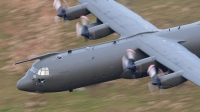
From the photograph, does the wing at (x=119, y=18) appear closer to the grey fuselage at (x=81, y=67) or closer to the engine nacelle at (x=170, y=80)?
the grey fuselage at (x=81, y=67)

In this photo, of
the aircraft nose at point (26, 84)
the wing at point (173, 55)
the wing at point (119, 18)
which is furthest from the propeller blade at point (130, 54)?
the aircraft nose at point (26, 84)

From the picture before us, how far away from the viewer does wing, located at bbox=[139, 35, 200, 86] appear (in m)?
39.8

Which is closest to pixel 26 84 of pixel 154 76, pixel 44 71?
pixel 44 71

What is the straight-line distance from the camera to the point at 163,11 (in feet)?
209

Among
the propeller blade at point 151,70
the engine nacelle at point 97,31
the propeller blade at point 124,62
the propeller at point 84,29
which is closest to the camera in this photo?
the propeller blade at point 151,70

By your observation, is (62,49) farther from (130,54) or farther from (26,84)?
(130,54)

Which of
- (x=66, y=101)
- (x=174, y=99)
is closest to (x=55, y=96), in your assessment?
(x=66, y=101)

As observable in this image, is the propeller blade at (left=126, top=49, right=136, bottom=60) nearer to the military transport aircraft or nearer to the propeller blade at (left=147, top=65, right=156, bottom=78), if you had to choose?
the military transport aircraft

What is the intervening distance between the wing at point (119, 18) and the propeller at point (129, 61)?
16.8 ft

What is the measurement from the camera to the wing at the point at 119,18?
47.6 metres

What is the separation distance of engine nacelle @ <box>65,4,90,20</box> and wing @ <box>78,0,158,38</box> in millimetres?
496

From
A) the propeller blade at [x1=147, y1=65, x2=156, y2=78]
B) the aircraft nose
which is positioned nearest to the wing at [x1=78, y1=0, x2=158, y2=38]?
the propeller blade at [x1=147, y1=65, x2=156, y2=78]

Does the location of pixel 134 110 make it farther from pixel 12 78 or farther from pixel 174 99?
pixel 12 78

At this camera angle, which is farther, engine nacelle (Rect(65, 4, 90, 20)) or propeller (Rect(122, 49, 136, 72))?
engine nacelle (Rect(65, 4, 90, 20))
